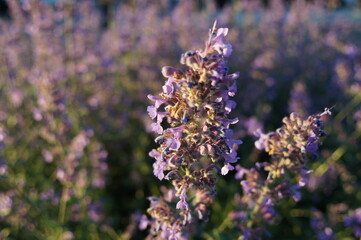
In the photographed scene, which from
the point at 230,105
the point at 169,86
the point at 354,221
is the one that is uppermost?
the point at 169,86

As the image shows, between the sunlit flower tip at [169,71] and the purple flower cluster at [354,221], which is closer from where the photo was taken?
the sunlit flower tip at [169,71]

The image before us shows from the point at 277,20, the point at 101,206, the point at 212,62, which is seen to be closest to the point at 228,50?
the point at 212,62

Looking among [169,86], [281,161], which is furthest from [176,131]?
[281,161]

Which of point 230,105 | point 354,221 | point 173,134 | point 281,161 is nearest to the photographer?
point 230,105

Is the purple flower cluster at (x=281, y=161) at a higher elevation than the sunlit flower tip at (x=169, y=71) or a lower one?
lower

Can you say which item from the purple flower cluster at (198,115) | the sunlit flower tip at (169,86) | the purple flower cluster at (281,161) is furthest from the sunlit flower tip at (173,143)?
the purple flower cluster at (281,161)

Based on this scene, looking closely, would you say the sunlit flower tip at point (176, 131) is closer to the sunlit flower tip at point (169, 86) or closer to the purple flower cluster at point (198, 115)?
the purple flower cluster at point (198, 115)

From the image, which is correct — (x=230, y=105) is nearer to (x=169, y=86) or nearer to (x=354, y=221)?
(x=169, y=86)
